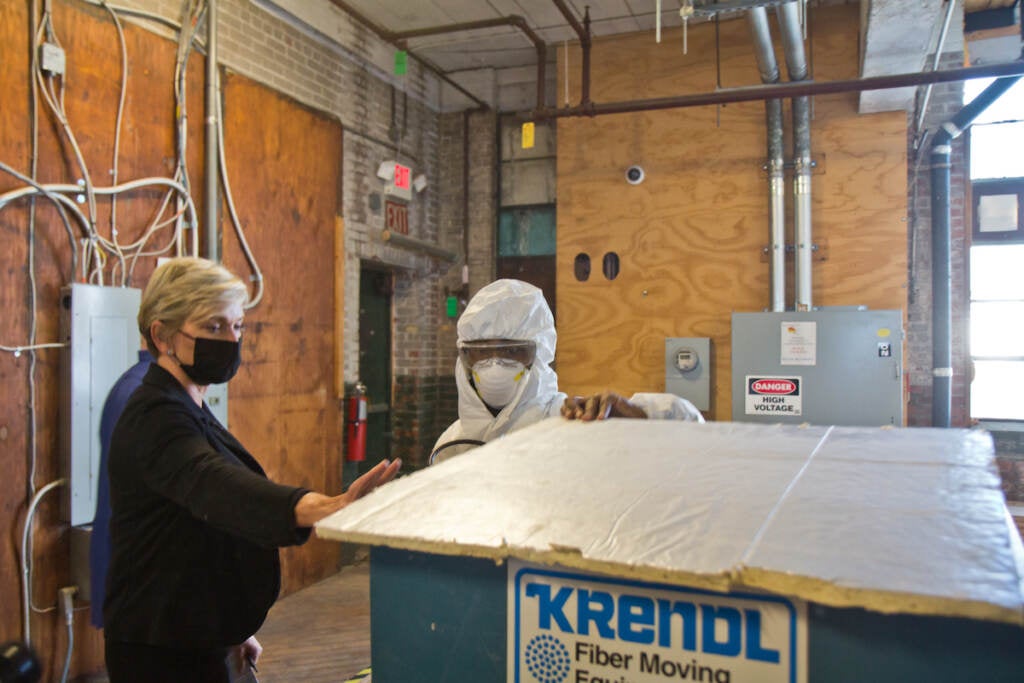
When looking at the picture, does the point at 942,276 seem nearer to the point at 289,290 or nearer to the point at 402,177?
the point at 402,177

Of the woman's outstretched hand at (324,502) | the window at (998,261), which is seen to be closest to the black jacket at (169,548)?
the woman's outstretched hand at (324,502)

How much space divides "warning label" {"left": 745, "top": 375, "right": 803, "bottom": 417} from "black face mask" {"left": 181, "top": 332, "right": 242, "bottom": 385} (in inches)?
131

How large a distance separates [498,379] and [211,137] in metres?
2.31

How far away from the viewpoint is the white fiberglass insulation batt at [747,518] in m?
0.54

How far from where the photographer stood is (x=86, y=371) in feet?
9.94

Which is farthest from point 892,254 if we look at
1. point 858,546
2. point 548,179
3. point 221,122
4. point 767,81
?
point 858,546

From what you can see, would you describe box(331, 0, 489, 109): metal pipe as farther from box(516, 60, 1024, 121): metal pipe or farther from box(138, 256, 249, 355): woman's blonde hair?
box(138, 256, 249, 355): woman's blonde hair

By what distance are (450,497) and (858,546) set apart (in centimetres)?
41

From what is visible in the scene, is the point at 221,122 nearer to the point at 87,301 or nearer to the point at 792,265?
the point at 87,301

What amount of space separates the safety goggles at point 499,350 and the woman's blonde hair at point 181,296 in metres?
1.06

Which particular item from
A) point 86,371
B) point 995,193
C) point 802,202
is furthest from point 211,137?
A: point 995,193

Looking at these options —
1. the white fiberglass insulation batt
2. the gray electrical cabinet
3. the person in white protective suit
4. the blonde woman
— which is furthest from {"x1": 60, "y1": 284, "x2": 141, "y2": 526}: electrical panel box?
the gray electrical cabinet

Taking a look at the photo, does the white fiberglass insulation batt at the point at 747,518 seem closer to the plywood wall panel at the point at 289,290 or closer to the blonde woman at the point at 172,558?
the blonde woman at the point at 172,558

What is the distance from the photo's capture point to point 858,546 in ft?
1.94
